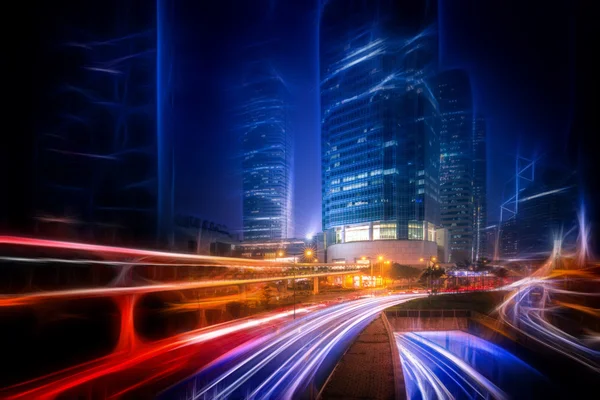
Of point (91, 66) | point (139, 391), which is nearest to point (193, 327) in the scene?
point (139, 391)

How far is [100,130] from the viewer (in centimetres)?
1764

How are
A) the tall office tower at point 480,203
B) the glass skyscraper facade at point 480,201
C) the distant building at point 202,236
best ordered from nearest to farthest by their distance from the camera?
the distant building at point 202,236 < the tall office tower at point 480,203 < the glass skyscraper facade at point 480,201

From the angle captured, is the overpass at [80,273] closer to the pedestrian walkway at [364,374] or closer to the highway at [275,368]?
the highway at [275,368]

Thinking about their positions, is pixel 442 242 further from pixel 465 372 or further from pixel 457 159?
pixel 465 372

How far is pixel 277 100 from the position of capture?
373ft

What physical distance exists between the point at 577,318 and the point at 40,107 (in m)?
34.1

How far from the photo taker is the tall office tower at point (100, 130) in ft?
51.8

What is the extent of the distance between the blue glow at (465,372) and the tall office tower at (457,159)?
122763 millimetres

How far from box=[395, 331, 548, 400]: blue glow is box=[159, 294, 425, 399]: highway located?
361 centimetres

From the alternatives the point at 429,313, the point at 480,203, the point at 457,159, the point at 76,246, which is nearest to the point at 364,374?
the point at 76,246

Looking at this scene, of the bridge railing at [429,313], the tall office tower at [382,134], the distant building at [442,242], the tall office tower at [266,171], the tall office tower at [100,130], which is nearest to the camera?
the tall office tower at [100,130]

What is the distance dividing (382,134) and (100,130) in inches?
3225

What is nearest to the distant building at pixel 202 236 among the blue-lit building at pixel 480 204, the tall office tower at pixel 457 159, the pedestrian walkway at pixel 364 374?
the pedestrian walkway at pixel 364 374

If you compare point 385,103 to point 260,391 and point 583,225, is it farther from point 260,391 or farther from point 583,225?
point 260,391
